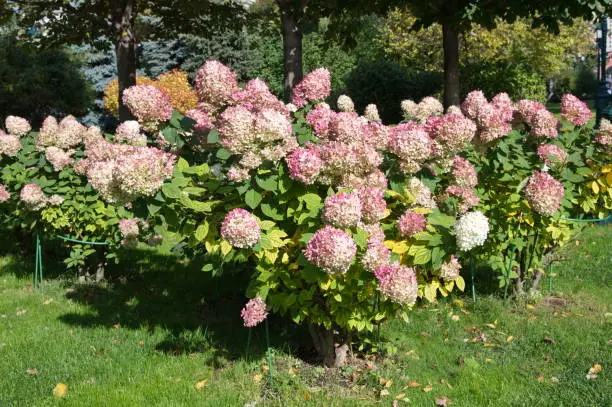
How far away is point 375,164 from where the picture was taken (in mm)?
2941

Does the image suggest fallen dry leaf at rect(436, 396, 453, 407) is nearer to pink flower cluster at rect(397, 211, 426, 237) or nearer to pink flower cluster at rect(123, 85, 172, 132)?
pink flower cluster at rect(397, 211, 426, 237)

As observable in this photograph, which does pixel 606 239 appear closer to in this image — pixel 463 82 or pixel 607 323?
pixel 607 323

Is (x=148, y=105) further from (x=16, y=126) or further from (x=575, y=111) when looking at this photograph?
(x=575, y=111)

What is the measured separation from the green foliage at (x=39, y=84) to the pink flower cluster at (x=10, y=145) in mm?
12163

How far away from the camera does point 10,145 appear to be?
521 cm

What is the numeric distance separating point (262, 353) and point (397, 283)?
1.48 m

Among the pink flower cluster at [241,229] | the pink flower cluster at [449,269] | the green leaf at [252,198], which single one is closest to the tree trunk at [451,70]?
the pink flower cluster at [449,269]

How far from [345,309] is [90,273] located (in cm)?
351

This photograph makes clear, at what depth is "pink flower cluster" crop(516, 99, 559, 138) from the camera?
4203mm

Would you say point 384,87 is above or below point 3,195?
above

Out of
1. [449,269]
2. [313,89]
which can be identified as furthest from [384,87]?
[449,269]

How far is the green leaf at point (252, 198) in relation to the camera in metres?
2.92

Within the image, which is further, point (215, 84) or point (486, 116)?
point (486, 116)

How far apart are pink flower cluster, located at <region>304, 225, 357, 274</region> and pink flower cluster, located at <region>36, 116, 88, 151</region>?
306 centimetres
